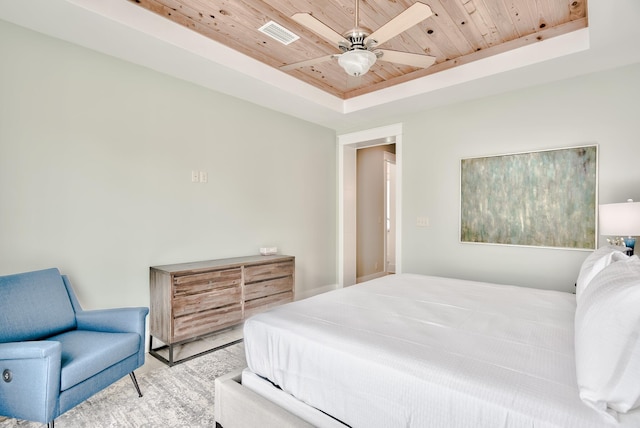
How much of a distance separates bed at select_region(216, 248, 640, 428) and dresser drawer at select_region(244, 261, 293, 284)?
4.43 feet

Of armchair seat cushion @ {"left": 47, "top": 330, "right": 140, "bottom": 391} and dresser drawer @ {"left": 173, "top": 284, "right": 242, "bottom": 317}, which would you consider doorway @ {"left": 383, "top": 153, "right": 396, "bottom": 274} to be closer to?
dresser drawer @ {"left": 173, "top": 284, "right": 242, "bottom": 317}

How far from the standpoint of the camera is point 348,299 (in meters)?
2.13

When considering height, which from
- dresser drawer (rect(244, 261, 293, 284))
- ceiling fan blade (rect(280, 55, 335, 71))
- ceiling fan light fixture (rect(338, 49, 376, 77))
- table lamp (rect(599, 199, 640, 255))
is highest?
ceiling fan blade (rect(280, 55, 335, 71))

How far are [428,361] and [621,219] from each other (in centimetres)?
222

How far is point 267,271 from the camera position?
3424 mm

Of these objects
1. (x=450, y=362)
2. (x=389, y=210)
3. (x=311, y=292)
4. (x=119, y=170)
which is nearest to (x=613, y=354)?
(x=450, y=362)

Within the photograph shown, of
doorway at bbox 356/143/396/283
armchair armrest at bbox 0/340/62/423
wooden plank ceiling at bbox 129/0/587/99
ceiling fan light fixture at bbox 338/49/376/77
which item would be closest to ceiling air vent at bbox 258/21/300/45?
wooden plank ceiling at bbox 129/0/587/99

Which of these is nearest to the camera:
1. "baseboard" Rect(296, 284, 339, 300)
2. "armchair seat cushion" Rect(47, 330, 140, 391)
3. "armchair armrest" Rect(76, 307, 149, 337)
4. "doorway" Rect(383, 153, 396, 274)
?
"armchair seat cushion" Rect(47, 330, 140, 391)

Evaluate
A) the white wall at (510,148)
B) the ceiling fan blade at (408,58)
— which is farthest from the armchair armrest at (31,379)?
the white wall at (510,148)

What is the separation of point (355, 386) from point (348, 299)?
0.85 metres

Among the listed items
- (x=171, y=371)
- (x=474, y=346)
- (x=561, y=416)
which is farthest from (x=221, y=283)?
(x=561, y=416)

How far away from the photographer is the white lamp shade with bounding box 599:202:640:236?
7.72 feet

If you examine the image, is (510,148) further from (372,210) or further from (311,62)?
(372,210)

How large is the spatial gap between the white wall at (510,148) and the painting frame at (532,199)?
8 centimetres
